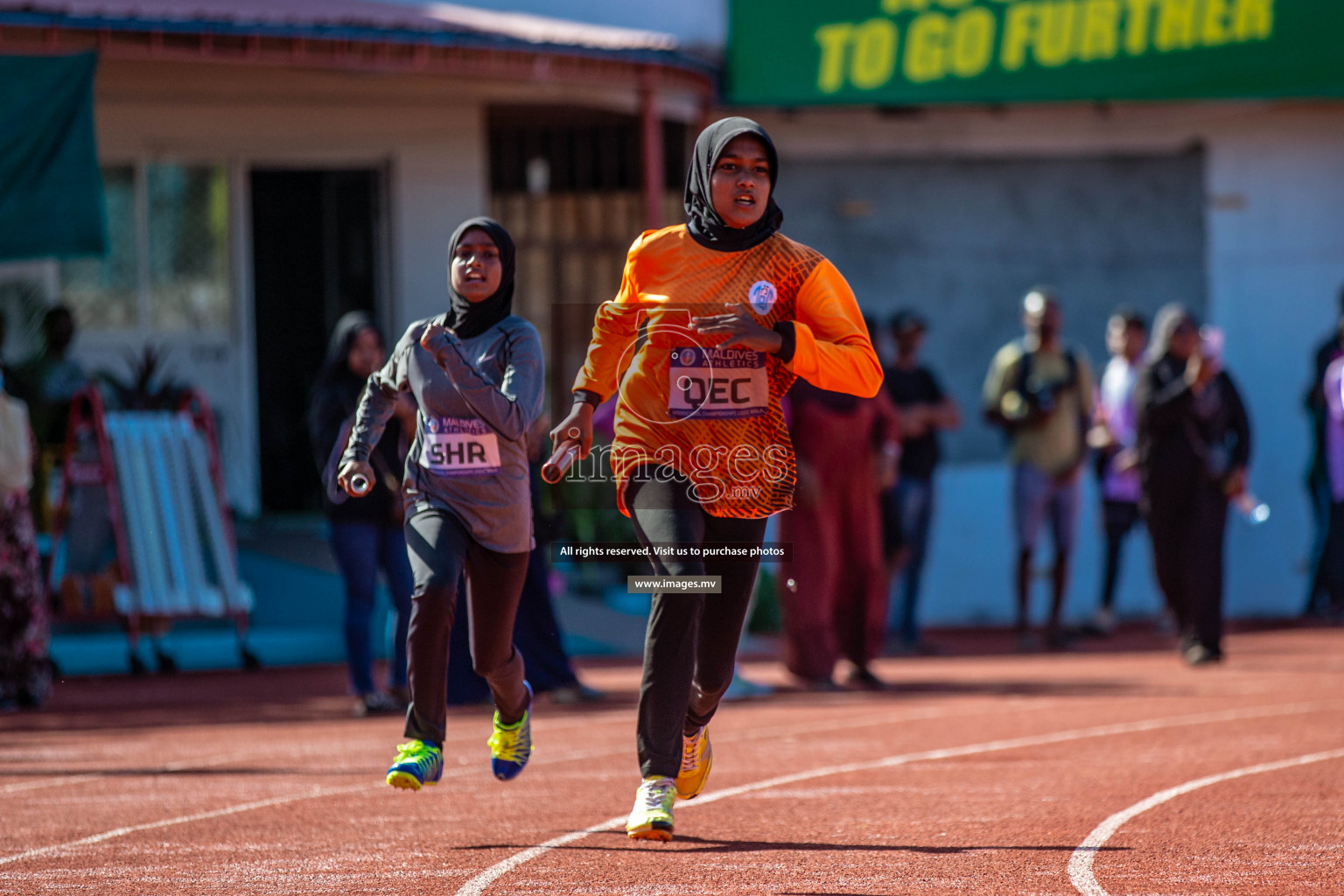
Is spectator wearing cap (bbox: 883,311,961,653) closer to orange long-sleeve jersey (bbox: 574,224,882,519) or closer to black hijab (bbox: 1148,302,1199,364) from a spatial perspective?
black hijab (bbox: 1148,302,1199,364)

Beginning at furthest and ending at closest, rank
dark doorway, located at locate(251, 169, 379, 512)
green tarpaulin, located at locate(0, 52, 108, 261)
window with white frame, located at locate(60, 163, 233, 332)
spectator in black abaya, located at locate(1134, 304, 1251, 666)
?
dark doorway, located at locate(251, 169, 379, 512), window with white frame, located at locate(60, 163, 233, 332), spectator in black abaya, located at locate(1134, 304, 1251, 666), green tarpaulin, located at locate(0, 52, 108, 261)

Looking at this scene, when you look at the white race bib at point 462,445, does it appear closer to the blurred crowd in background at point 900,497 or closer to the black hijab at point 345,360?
the blurred crowd in background at point 900,497

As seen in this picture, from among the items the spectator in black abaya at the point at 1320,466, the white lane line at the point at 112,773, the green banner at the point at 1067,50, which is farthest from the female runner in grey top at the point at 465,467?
the green banner at the point at 1067,50

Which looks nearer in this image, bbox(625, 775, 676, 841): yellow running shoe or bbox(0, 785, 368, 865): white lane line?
bbox(625, 775, 676, 841): yellow running shoe

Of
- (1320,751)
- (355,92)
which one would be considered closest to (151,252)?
(355,92)

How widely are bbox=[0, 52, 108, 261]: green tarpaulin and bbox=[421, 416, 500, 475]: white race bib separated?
666cm

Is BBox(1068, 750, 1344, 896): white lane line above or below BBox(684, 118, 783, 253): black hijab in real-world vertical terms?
below

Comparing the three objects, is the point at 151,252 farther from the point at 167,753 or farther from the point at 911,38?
the point at 167,753

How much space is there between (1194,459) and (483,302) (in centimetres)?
738

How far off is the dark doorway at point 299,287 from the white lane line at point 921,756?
8.99m

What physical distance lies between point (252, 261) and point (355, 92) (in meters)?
1.68

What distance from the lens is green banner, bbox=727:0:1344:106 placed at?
1716 centimetres

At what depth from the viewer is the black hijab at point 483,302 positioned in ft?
21.7

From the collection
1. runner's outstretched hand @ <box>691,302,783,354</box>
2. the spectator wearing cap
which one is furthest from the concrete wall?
runner's outstretched hand @ <box>691,302,783,354</box>
